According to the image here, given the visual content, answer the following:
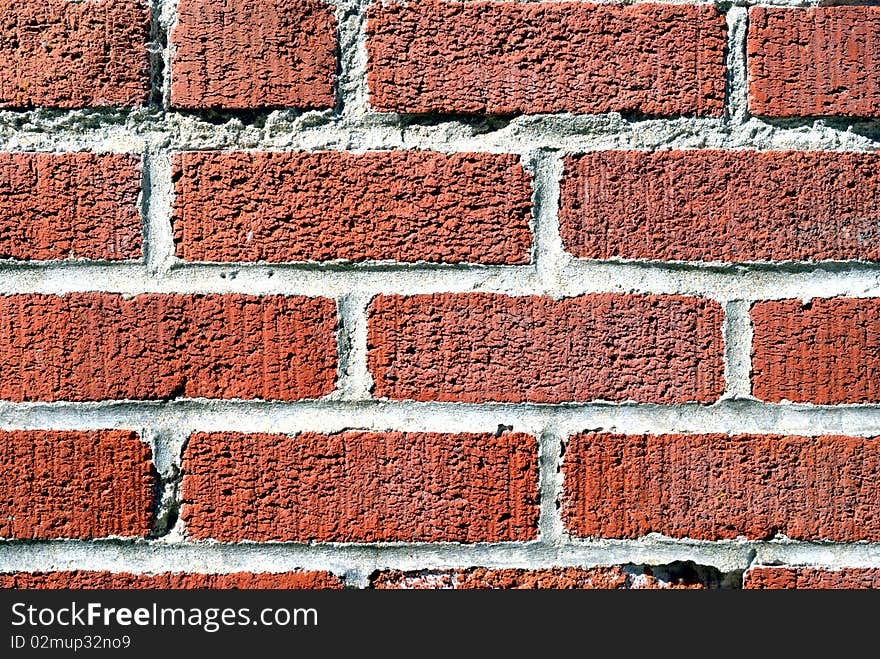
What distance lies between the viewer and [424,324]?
0.50 metres

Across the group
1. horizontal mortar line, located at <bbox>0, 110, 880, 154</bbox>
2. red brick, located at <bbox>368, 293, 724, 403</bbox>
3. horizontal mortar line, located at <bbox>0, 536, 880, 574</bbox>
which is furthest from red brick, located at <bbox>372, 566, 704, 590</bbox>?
horizontal mortar line, located at <bbox>0, 110, 880, 154</bbox>

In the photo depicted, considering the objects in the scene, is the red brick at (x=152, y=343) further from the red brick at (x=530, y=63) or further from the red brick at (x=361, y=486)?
the red brick at (x=530, y=63)

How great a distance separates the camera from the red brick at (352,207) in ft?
1.63

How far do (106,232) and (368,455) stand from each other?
0.24 meters

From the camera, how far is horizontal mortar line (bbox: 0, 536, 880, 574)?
0.51m

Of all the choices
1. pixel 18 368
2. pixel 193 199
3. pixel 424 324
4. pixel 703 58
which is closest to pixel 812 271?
pixel 703 58

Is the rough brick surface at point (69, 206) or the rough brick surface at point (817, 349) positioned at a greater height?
the rough brick surface at point (69, 206)

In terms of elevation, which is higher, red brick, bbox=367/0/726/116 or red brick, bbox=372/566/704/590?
red brick, bbox=367/0/726/116

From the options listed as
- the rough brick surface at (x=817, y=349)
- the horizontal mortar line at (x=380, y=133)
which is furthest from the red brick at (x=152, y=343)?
the rough brick surface at (x=817, y=349)

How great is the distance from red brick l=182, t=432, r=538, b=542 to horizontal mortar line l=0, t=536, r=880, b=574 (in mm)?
11

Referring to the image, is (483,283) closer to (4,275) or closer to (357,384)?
(357,384)

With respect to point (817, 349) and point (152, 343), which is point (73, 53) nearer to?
point (152, 343)

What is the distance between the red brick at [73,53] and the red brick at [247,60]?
1.1 inches

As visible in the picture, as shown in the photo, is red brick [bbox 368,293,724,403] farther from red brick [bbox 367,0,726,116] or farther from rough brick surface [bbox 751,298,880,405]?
red brick [bbox 367,0,726,116]
